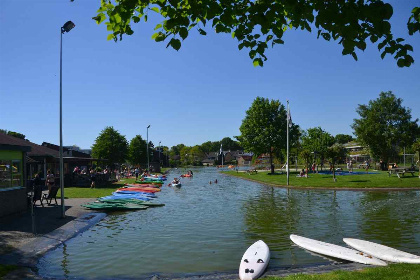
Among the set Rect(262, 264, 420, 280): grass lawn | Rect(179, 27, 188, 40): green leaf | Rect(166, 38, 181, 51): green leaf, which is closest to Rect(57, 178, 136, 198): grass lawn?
Rect(262, 264, 420, 280): grass lawn

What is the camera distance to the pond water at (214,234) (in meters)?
10.3

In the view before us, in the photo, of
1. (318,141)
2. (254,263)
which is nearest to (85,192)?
(254,263)

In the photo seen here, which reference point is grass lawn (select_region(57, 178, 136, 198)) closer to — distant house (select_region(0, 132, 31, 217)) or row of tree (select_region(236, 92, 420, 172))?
distant house (select_region(0, 132, 31, 217))

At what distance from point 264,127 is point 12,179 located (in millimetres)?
47657

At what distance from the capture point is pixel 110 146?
201 ft

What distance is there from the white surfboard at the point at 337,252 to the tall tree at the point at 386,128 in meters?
51.9

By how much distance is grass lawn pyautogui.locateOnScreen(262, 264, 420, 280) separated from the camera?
724cm

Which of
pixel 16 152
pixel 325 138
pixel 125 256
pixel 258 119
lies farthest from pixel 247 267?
pixel 325 138

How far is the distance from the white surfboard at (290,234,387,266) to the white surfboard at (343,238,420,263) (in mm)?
465

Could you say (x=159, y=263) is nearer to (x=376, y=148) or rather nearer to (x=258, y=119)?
(x=258, y=119)

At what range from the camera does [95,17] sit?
20.6ft

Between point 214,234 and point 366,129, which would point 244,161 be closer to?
point 366,129

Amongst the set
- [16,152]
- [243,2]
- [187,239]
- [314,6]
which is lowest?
[187,239]

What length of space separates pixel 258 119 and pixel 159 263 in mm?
51020
